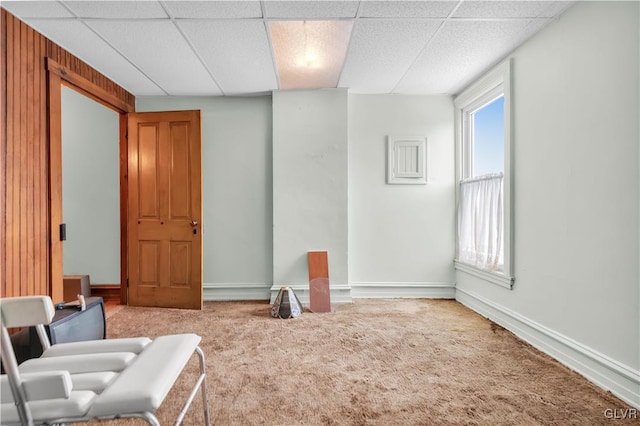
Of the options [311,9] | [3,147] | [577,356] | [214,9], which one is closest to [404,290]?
[577,356]

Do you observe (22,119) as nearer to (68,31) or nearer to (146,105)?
(68,31)

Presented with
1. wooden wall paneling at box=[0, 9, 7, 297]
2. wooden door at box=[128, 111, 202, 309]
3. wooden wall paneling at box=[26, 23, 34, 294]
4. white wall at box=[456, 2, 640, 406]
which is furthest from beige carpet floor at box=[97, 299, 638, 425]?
wooden wall paneling at box=[0, 9, 7, 297]

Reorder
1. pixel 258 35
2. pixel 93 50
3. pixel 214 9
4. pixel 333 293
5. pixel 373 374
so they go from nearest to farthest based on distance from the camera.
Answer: pixel 373 374, pixel 214 9, pixel 258 35, pixel 93 50, pixel 333 293

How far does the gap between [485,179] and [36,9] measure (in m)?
4.01

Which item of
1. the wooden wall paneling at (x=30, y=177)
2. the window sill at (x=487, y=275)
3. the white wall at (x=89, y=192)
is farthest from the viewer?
the white wall at (x=89, y=192)

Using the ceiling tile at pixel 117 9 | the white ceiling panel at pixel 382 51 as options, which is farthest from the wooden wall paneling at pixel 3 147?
the white ceiling panel at pixel 382 51

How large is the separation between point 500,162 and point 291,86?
2388 millimetres

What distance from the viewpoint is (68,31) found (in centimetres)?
262

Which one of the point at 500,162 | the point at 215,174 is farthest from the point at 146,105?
the point at 500,162

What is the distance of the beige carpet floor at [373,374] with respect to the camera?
1.82 metres

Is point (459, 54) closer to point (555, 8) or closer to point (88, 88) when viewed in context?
point (555, 8)

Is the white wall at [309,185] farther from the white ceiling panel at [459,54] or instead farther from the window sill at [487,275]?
the window sill at [487,275]

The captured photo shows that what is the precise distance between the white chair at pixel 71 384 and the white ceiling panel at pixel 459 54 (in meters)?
2.92

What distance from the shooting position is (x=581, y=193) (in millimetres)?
2287
